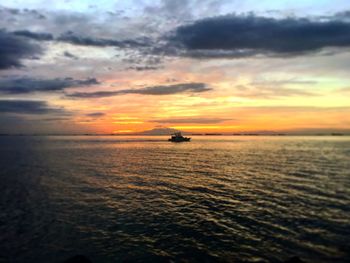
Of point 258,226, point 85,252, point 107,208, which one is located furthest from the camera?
point 107,208

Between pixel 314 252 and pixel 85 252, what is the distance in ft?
49.8

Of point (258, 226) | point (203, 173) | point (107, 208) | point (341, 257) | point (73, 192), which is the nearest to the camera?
point (341, 257)

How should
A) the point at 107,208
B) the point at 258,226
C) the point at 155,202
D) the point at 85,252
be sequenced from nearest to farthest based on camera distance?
Result: the point at 85,252
the point at 258,226
the point at 107,208
the point at 155,202

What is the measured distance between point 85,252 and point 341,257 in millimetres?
16467

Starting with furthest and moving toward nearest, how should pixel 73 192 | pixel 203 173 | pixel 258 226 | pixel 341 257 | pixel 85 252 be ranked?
pixel 203 173, pixel 73 192, pixel 258 226, pixel 85 252, pixel 341 257

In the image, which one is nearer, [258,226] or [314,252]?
[314,252]

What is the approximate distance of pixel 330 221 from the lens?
26.9 metres

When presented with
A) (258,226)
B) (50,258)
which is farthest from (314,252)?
(50,258)

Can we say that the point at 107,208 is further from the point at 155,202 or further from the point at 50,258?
the point at 50,258

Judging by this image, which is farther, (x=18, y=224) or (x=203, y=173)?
(x=203, y=173)

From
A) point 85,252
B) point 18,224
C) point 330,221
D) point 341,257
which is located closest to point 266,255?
point 341,257

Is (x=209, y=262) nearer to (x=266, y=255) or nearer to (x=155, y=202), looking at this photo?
(x=266, y=255)

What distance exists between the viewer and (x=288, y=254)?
66.4ft

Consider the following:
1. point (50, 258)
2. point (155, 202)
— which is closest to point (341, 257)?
point (50, 258)
